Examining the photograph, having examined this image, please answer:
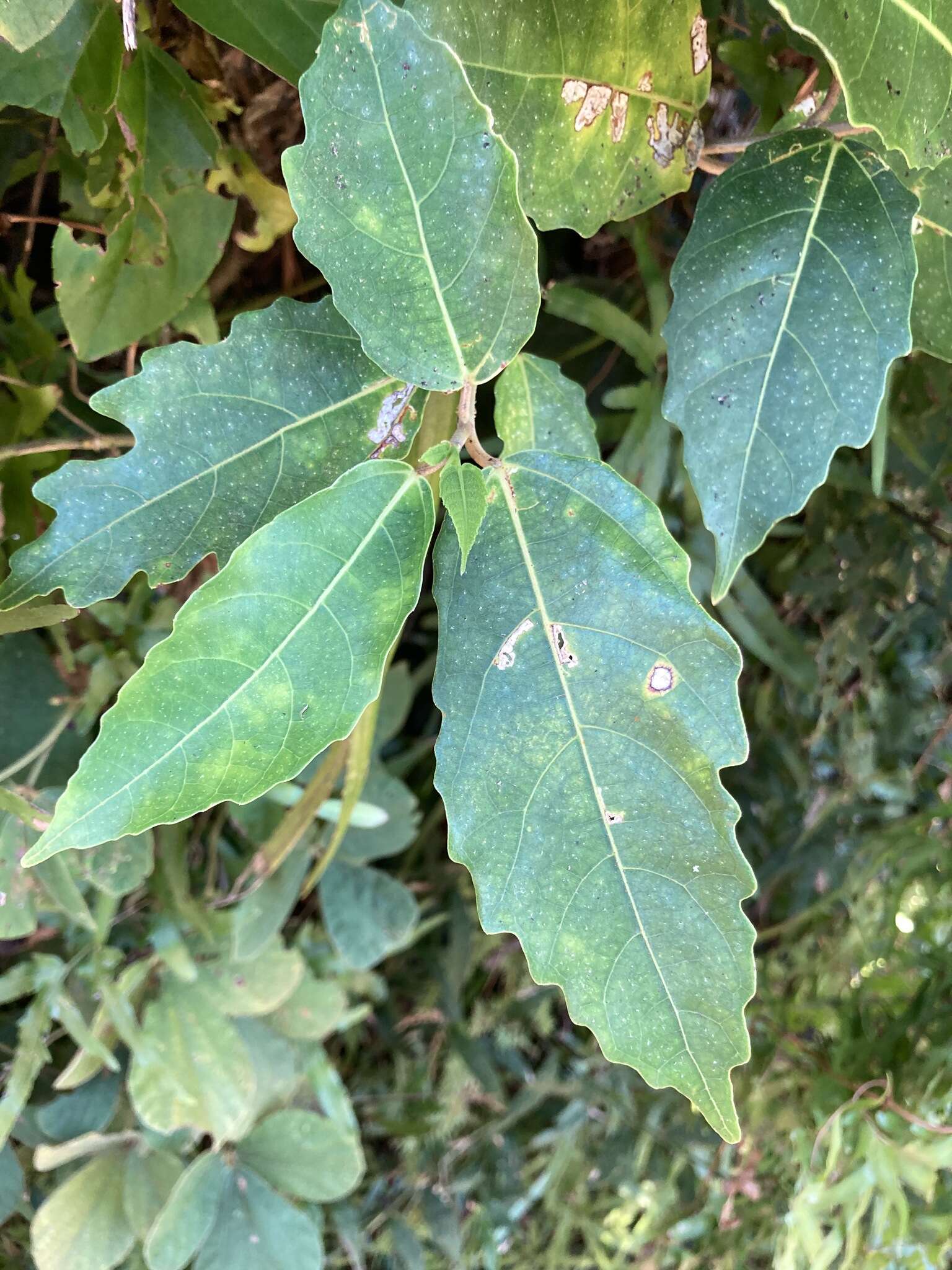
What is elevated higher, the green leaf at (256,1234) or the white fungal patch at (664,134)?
the white fungal patch at (664,134)

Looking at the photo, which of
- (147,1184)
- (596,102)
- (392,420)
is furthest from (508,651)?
(147,1184)

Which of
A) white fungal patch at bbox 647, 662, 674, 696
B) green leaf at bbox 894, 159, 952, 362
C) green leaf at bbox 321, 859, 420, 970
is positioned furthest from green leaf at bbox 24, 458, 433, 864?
green leaf at bbox 321, 859, 420, 970

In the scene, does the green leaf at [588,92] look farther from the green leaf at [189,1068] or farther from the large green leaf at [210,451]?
the green leaf at [189,1068]

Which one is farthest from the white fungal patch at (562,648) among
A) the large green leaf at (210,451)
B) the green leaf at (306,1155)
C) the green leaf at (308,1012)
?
the green leaf at (306,1155)

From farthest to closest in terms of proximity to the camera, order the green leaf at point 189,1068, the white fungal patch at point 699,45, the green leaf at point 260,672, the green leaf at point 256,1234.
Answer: the green leaf at point 256,1234
the green leaf at point 189,1068
the white fungal patch at point 699,45
the green leaf at point 260,672

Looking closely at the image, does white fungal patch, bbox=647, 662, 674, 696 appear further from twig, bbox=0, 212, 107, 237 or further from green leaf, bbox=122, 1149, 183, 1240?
green leaf, bbox=122, 1149, 183, 1240

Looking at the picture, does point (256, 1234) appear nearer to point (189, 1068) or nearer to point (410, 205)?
point (189, 1068)

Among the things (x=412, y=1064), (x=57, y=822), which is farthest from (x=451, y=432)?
(x=412, y=1064)
